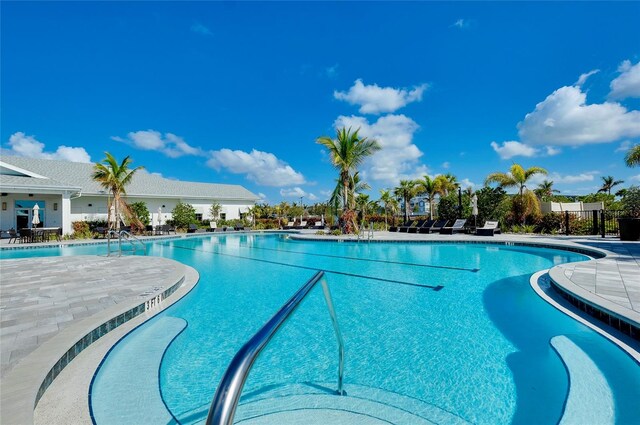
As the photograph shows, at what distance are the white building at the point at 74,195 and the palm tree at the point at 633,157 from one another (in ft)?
93.9

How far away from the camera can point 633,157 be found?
1321 cm

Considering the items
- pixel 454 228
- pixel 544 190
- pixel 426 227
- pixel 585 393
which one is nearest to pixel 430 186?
pixel 426 227

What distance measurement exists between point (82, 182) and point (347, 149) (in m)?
21.9

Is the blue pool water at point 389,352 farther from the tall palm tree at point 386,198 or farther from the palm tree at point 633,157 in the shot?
the tall palm tree at point 386,198

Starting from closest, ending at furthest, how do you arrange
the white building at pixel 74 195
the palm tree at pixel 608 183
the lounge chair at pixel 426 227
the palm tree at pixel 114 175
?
1. the white building at pixel 74 195
2. the palm tree at pixel 114 175
3. the lounge chair at pixel 426 227
4. the palm tree at pixel 608 183

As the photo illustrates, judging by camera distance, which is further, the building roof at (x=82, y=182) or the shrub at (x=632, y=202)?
the building roof at (x=82, y=182)

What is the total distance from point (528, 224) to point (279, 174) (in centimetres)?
3533

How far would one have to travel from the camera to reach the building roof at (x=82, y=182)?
18.9 meters

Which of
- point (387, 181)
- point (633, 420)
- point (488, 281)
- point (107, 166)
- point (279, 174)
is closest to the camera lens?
point (633, 420)

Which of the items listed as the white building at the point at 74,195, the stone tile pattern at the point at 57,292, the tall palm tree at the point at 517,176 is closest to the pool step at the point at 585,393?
the stone tile pattern at the point at 57,292

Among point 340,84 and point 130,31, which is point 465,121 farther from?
point 130,31

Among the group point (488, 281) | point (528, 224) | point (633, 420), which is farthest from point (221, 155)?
point (633, 420)

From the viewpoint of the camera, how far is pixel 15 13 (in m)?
12.6

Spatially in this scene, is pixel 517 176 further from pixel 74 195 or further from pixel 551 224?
pixel 74 195
